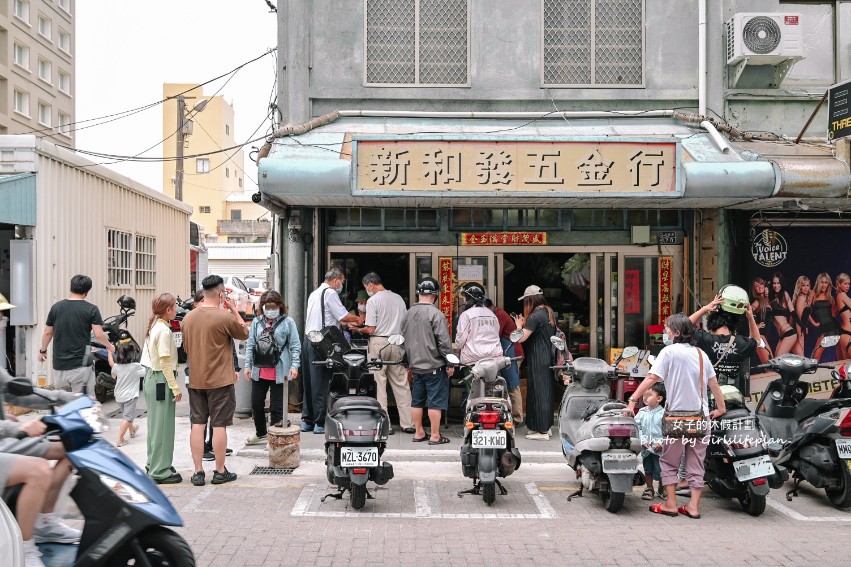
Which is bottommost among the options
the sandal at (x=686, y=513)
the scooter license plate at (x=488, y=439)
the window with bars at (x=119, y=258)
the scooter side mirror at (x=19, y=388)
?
the sandal at (x=686, y=513)

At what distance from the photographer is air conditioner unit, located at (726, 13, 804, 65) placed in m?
10.9

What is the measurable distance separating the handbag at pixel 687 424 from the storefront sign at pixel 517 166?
342 cm

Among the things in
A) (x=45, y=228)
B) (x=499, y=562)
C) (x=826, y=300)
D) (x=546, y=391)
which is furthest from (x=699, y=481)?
(x=45, y=228)

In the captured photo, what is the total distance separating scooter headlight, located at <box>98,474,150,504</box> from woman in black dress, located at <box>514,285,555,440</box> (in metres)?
6.03

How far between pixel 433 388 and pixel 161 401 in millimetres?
3326

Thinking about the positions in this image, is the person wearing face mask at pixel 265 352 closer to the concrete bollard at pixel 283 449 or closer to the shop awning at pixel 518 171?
the concrete bollard at pixel 283 449

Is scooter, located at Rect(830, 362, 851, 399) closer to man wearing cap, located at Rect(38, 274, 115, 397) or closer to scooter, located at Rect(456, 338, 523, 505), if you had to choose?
scooter, located at Rect(456, 338, 523, 505)

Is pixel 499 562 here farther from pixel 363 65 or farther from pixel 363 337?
pixel 363 65

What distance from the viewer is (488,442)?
6848 millimetres

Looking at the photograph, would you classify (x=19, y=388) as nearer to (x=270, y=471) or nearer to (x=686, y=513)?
(x=270, y=471)

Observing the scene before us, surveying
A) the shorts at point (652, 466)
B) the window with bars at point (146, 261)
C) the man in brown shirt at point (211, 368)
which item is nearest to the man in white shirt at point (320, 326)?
the man in brown shirt at point (211, 368)

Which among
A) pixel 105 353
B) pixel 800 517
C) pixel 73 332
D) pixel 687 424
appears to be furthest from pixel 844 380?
pixel 105 353

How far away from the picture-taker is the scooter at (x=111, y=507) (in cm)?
425

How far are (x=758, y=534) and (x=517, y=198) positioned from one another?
5041mm
